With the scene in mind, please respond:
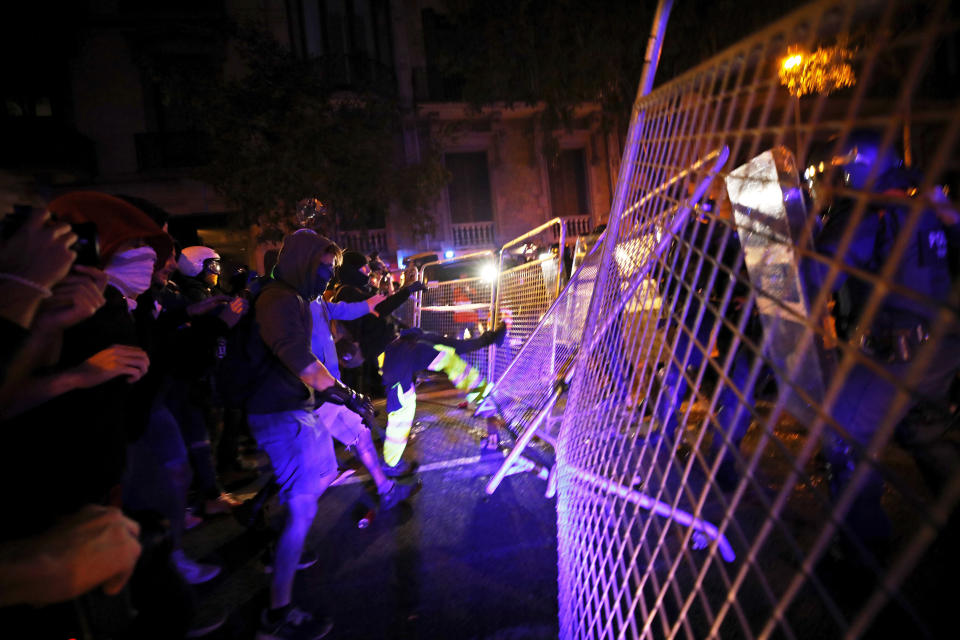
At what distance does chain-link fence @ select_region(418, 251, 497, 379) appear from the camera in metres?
5.78

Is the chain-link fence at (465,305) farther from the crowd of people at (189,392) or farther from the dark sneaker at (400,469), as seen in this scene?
the crowd of people at (189,392)

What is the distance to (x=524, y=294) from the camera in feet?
15.4

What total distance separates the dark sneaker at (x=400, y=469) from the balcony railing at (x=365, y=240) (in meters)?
14.0

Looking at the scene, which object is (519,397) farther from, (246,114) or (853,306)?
(246,114)

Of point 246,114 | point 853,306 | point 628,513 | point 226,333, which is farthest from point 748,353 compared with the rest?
point 246,114

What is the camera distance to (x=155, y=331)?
118 inches

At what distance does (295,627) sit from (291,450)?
85 centimetres

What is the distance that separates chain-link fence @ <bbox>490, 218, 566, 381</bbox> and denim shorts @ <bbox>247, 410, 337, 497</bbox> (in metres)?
2.16

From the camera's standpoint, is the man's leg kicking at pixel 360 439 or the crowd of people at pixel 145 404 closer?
the crowd of people at pixel 145 404

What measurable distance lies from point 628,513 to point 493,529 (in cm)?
89

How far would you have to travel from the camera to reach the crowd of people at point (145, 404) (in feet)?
4.05

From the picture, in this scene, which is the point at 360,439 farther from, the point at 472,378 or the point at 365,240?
the point at 365,240

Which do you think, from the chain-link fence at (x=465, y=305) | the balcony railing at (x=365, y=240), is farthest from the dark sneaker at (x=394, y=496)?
the balcony railing at (x=365, y=240)

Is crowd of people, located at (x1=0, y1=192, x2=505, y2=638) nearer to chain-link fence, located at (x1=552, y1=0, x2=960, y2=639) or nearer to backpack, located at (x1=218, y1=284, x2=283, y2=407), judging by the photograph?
backpack, located at (x1=218, y1=284, x2=283, y2=407)
